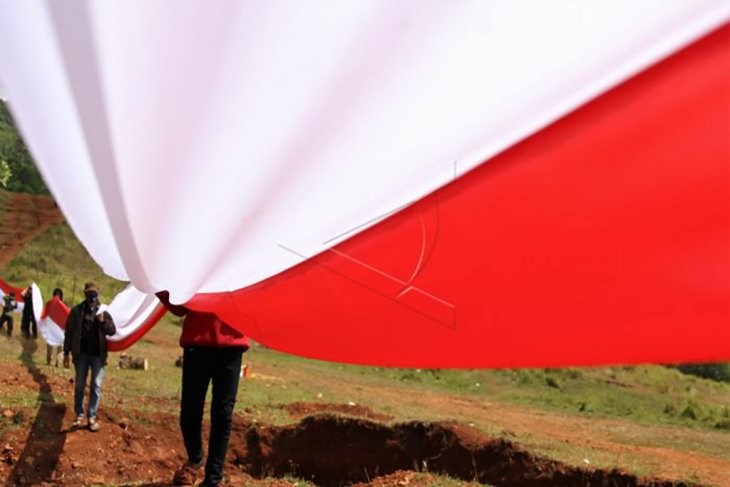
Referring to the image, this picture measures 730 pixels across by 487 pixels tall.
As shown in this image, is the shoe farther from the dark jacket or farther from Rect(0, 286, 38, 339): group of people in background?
Rect(0, 286, 38, 339): group of people in background

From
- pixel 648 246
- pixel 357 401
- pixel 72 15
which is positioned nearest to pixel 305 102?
pixel 72 15

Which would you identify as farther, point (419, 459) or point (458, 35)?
point (419, 459)

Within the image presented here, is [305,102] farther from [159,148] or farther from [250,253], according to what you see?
[250,253]

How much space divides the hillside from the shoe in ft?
2.85

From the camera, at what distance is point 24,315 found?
12.4 metres

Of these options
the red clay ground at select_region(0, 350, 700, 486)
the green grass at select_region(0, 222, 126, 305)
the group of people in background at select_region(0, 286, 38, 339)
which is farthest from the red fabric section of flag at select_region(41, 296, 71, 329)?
the green grass at select_region(0, 222, 126, 305)

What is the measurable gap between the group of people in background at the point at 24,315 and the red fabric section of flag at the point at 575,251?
34.2 ft

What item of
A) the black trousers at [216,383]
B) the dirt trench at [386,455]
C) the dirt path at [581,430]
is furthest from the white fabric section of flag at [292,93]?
the dirt path at [581,430]

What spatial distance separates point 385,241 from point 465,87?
59 centimetres

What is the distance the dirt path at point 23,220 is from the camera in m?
34.8

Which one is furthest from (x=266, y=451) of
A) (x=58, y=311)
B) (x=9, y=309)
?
(x=9, y=309)

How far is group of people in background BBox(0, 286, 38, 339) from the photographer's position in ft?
39.7

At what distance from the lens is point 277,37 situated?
6.73 feet

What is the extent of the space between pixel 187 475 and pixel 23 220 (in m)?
37.5
